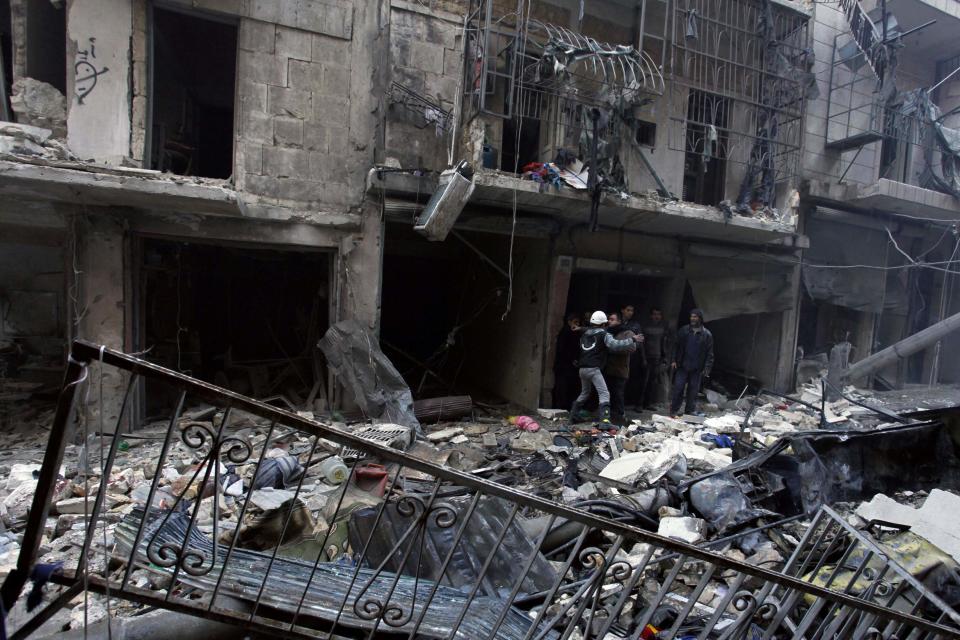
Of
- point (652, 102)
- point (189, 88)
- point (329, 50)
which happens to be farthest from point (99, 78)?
point (652, 102)

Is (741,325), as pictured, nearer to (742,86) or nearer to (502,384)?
(742,86)

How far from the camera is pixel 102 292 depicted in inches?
257

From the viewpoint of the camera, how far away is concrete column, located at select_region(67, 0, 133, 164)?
6129 millimetres

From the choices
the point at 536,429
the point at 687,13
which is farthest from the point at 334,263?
the point at 687,13

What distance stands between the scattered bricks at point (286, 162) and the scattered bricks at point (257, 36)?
129 centimetres

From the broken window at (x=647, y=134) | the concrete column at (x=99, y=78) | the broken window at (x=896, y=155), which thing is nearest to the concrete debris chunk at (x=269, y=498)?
the concrete column at (x=99, y=78)

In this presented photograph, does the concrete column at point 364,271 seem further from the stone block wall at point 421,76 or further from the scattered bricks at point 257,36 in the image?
the scattered bricks at point 257,36

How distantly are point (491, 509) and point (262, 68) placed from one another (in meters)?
6.39

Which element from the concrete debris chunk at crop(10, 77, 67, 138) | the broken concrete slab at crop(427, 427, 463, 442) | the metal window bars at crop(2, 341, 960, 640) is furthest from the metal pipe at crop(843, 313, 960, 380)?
the concrete debris chunk at crop(10, 77, 67, 138)

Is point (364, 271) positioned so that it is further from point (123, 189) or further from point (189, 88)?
point (189, 88)

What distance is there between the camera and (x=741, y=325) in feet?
38.8

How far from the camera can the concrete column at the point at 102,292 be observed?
641cm

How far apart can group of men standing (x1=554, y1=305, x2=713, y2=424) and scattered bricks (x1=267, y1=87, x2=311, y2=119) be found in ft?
17.0

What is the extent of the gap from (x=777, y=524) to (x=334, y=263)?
6.17 metres
